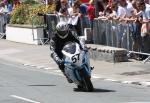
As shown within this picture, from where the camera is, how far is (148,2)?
20500mm

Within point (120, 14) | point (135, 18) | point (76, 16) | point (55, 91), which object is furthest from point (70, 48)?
point (76, 16)

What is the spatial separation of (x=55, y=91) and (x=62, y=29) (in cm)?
154

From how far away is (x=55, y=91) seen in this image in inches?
583

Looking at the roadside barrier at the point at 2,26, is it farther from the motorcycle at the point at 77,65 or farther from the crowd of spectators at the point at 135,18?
the motorcycle at the point at 77,65

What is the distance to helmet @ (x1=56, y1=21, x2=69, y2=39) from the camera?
1459 cm

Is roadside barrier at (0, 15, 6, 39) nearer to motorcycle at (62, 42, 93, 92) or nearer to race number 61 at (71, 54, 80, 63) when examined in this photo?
motorcycle at (62, 42, 93, 92)

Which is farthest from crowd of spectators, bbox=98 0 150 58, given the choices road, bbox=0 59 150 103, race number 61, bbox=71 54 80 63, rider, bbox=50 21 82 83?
race number 61, bbox=71 54 80 63

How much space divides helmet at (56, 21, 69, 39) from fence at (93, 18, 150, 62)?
5696 mm

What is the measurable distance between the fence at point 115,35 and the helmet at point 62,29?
570 cm

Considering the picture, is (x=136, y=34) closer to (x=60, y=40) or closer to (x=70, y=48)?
(x=60, y=40)

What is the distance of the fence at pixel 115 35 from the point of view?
811 inches

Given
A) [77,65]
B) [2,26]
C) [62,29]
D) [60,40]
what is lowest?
[2,26]

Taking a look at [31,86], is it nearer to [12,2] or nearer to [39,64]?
[39,64]

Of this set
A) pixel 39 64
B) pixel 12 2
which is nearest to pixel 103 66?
pixel 39 64
